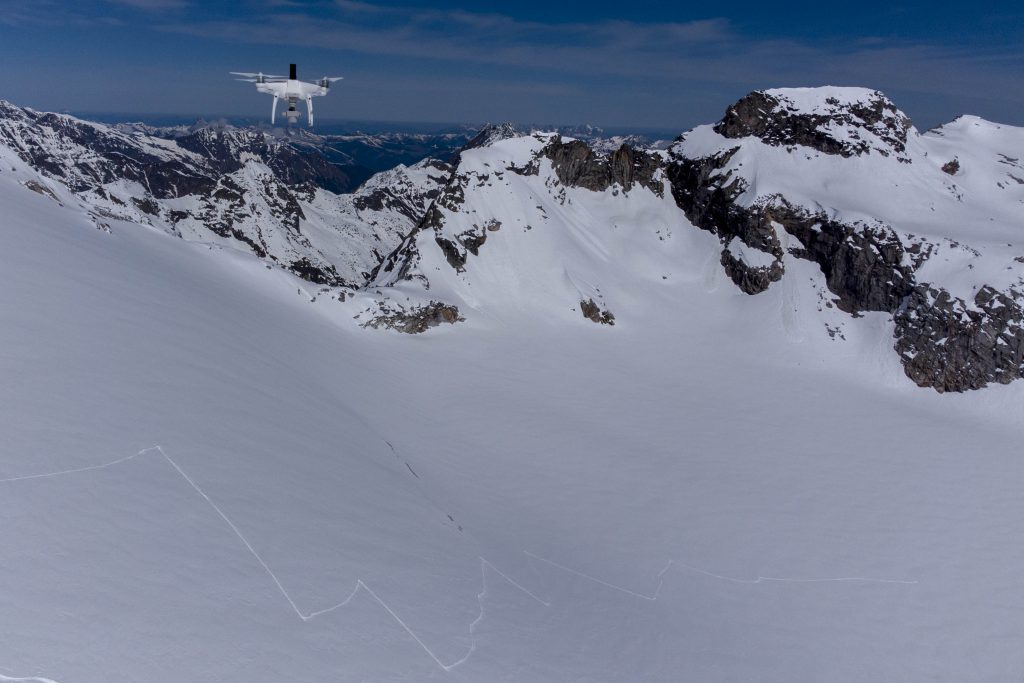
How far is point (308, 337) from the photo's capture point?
1497 inches

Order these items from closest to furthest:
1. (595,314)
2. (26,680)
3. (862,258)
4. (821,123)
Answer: (26,680) < (595,314) < (862,258) < (821,123)

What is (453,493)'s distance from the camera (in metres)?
25.8

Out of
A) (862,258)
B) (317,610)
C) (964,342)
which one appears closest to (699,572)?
(317,610)

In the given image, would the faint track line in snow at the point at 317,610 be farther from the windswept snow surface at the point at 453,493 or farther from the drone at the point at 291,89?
the drone at the point at 291,89

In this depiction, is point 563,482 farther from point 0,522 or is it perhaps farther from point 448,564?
point 0,522

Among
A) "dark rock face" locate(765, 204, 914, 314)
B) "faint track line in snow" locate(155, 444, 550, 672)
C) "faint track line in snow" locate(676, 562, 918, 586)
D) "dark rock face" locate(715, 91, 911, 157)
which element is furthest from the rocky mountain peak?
"faint track line in snow" locate(155, 444, 550, 672)

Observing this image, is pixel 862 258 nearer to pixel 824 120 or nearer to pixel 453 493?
pixel 824 120

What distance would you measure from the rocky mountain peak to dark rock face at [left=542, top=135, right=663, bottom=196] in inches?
495

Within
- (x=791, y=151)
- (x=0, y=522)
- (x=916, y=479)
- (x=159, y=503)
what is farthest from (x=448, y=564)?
(x=791, y=151)

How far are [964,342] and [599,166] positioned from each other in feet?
157

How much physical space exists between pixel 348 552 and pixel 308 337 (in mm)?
26701

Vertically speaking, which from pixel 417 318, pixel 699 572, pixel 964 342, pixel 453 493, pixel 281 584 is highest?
pixel 964 342

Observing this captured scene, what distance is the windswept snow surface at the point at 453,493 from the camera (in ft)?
34.1

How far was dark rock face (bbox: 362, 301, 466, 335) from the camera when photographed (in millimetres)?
48875
